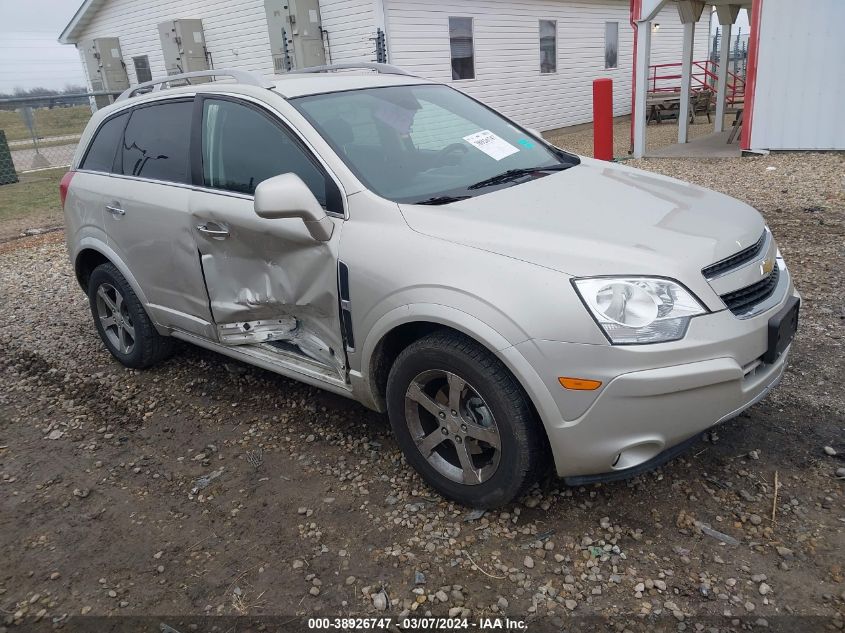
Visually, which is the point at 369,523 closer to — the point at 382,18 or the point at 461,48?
the point at 382,18

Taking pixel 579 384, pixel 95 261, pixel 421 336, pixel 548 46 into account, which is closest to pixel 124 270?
pixel 95 261

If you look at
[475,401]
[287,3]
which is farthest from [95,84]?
[475,401]

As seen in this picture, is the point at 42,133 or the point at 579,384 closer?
the point at 579,384

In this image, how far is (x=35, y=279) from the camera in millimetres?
7410

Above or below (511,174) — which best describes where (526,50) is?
above

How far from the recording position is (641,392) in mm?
2309

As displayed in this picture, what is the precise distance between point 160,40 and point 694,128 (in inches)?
533

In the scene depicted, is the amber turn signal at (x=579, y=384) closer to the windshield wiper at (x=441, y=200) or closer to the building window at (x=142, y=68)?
the windshield wiper at (x=441, y=200)

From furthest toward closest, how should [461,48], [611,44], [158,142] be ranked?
[611,44] < [461,48] < [158,142]

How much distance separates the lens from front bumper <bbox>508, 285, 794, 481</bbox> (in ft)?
7.55

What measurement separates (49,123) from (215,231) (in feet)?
97.0

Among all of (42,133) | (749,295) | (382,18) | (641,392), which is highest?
(382,18)

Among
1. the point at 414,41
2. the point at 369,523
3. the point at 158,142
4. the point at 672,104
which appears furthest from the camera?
the point at 672,104

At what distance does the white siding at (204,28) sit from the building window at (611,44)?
9.52 meters
